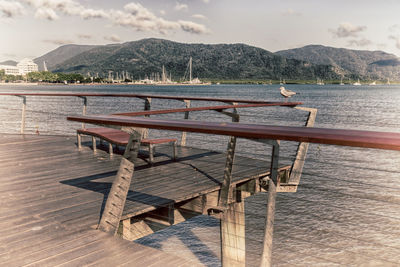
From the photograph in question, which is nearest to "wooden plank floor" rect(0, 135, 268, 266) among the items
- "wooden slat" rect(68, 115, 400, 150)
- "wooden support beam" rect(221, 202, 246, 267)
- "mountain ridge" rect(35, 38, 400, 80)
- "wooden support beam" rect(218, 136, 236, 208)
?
"wooden support beam" rect(221, 202, 246, 267)

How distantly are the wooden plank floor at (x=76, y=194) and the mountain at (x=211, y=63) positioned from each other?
523 ft

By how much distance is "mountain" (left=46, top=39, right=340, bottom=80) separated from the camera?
162m

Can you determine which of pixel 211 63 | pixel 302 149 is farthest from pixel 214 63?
pixel 302 149

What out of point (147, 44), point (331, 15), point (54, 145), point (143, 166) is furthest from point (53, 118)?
point (147, 44)

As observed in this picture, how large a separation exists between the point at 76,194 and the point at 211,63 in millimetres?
169899

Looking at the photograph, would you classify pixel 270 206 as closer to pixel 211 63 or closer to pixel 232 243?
pixel 232 243

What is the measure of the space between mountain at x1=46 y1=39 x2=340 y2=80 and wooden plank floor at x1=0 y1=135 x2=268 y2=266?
159 metres

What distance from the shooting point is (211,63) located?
171 m

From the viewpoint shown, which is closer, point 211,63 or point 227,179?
point 227,179

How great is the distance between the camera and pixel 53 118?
3734 cm

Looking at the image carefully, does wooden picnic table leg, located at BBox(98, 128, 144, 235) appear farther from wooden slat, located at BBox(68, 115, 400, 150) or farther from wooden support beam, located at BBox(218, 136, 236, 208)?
wooden support beam, located at BBox(218, 136, 236, 208)

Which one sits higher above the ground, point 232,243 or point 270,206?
point 270,206

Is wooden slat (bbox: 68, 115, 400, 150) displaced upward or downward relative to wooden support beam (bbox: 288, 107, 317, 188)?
upward

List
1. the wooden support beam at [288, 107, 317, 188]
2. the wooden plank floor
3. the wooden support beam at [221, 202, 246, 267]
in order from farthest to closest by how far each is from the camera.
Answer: the wooden support beam at [288, 107, 317, 188]
the wooden support beam at [221, 202, 246, 267]
the wooden plank floor
